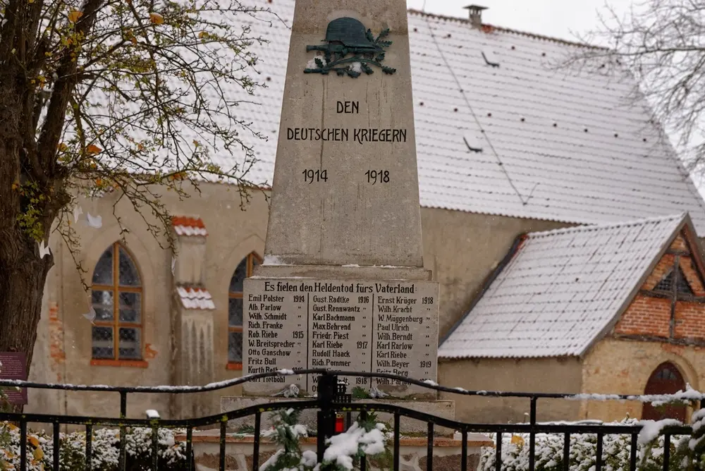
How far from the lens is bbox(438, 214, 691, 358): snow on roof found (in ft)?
76.2

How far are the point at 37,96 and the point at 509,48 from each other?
1904 cm

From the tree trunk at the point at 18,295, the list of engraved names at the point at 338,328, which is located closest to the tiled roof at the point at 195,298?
the tree trunk at the point at 18,295

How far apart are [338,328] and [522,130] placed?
21408 mm

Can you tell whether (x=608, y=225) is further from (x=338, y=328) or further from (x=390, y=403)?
(x=390, y=403)

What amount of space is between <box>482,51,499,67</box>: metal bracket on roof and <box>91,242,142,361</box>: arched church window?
420 inches

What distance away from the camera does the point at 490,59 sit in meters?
30.9

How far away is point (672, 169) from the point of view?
31.5 meters

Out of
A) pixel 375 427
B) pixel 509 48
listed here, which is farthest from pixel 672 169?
pixel 375 427

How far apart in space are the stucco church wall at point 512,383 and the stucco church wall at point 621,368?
27 centimetres

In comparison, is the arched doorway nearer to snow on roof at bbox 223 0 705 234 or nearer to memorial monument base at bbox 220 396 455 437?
snow on roof at bbox 223 0 705 234

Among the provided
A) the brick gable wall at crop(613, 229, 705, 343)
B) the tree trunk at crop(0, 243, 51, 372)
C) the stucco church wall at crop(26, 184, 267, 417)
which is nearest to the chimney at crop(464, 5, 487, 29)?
the stucco church wall at crop(26, 184, 267, 417)

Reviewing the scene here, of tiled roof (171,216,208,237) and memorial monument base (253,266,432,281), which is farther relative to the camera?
tiled roof (171,216,208,237)

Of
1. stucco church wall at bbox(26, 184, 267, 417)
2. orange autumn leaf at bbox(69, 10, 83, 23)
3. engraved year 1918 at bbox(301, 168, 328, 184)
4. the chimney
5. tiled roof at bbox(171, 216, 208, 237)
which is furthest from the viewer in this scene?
the chimney

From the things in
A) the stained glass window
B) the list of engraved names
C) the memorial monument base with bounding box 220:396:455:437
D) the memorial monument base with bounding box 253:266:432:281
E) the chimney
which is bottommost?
the memorial monument base with bounding box 220:396:455:437
